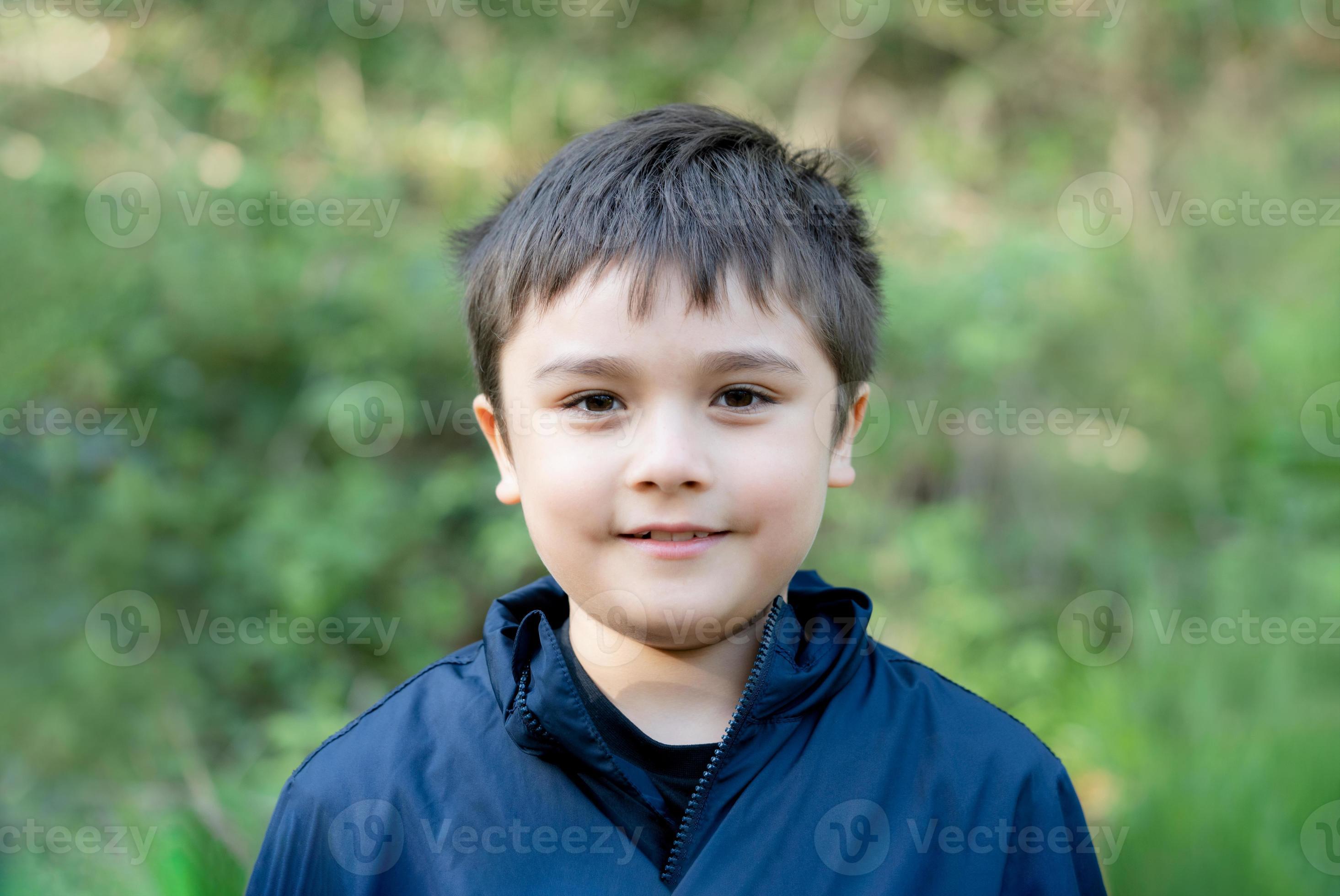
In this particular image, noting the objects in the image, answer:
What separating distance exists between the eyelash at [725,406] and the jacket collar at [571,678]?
0.28 metres

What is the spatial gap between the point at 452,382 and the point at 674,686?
2891mm

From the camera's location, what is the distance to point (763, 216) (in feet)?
5.01

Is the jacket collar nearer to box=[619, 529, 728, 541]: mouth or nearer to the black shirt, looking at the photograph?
the black shirt

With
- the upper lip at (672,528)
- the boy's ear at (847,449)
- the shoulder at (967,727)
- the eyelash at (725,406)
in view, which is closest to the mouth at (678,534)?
the upper lip at (672,528)

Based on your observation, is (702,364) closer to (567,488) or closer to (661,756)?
(567,488)

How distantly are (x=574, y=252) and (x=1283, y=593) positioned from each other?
3008mm

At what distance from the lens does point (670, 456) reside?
1.32 m

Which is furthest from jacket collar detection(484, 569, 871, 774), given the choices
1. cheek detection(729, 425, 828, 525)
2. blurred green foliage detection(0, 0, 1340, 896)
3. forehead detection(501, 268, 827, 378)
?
blurred green foliage detection(0, 0, 1340, 896)

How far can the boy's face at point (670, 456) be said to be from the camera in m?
1.36

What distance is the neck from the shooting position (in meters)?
1.47

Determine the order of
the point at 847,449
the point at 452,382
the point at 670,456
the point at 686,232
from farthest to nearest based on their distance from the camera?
1. the point at 452,382
2. the point at 847,449
3. the point at 686,232
4. the point at 670,456

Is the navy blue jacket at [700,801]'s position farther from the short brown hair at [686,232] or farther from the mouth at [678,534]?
the short brown hair at [686,232]

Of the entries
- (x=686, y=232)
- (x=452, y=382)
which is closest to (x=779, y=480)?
(x=686, y=232)

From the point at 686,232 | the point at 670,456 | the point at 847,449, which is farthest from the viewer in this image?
the point at 847,449
